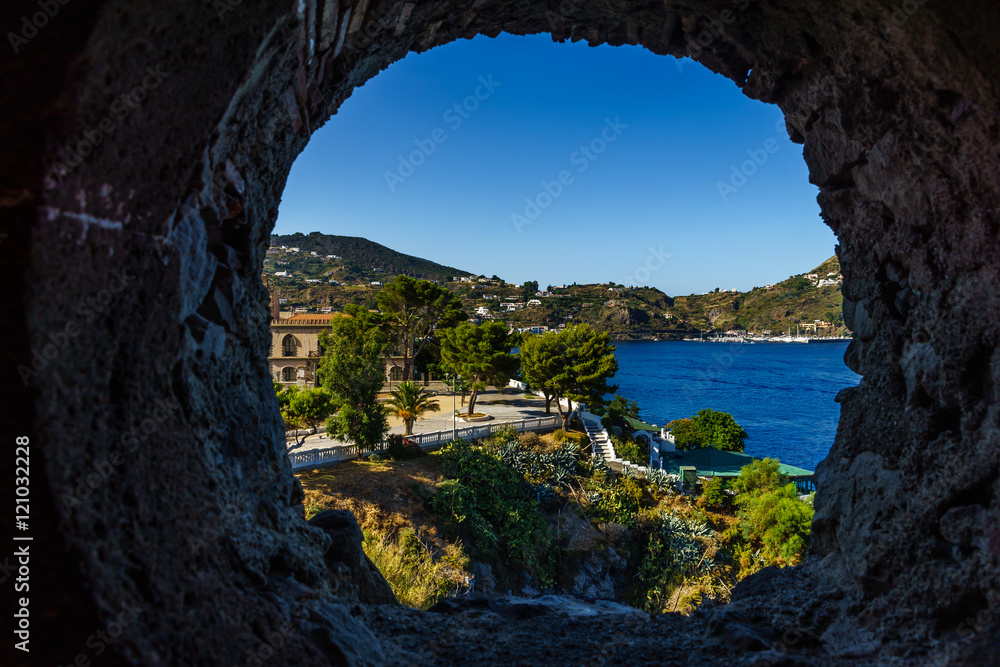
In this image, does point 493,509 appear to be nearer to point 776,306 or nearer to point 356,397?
point 356,397

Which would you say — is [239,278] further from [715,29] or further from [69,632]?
[715,29]

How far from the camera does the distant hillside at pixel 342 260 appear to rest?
151 m

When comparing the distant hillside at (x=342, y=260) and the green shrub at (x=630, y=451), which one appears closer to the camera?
the green shrub at (x=630, y=451)

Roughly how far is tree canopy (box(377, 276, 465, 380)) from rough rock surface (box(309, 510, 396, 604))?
104ft

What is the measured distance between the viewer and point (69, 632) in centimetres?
234

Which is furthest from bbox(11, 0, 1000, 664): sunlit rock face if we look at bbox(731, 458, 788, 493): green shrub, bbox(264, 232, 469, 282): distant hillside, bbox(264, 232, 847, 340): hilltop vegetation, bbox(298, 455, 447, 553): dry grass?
bbox(264, 232, 469, 282): distant hillside

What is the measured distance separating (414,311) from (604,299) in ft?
488

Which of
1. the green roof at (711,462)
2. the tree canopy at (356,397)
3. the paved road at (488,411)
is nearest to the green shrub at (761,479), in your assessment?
the green roof at (711,462)

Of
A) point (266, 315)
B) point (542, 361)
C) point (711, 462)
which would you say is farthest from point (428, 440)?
point (266, 315)

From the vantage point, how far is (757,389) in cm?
8688

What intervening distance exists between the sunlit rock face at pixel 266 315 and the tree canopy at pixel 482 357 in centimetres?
2476

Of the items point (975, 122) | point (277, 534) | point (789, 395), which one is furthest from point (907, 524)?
point (789, 395)

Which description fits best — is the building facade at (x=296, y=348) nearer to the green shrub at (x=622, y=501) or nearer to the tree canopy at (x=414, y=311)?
the tree canopy at (x=414, y=311)

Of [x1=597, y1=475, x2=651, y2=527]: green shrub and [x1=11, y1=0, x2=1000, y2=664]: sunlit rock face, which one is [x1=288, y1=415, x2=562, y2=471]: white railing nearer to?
[x1=597, y1=475, x2=651, y2=527]: green shrub
